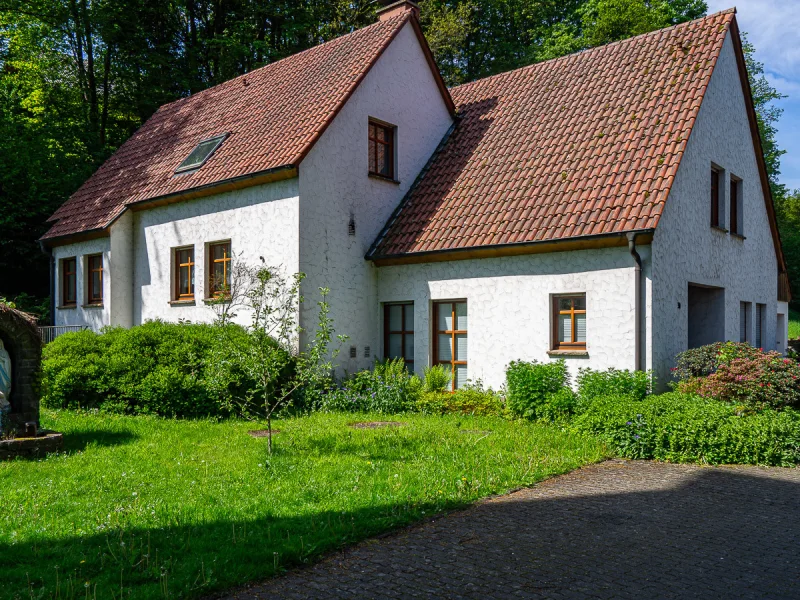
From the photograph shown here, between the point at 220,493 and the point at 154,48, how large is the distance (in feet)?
95.1

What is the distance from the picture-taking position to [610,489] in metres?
8.18

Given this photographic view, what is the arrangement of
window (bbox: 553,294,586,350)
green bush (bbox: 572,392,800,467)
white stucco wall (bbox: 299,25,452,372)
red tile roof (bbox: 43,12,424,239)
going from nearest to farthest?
green bush (bbox: 572,392,800,467), window (bbox: 553,294,586,350), white stucco wall (bbox: 299,25,452,372), red tile roof (bbox: 43,12,424,239)

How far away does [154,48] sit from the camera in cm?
3170

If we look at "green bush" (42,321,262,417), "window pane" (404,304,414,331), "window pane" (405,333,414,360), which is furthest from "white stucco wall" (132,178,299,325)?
"window pane" (405,333,414,360)

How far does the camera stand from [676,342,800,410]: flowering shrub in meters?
11.3

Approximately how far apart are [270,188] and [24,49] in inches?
864

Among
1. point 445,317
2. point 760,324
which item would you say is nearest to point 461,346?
point 445,317

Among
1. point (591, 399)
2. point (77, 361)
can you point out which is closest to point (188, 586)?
point (591, 399)

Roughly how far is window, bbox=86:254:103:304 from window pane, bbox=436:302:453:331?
31.6 feet

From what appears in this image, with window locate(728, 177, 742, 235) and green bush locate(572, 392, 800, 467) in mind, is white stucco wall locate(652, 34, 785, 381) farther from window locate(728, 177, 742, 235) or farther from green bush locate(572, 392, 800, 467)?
green bush locate(572, 392, 800, 467)

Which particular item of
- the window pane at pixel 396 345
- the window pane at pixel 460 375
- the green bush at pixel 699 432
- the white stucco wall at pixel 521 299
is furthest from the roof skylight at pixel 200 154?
the green bush at pixel 699 432

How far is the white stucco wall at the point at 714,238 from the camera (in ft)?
42.9

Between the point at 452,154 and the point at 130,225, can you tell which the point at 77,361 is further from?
the point at 452,154

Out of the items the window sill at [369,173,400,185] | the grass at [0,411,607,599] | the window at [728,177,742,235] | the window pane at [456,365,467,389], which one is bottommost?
the grass at [0,411,607,599]
